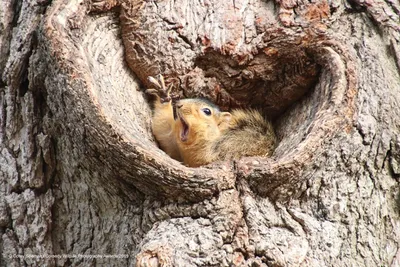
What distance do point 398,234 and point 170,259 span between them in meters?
1.13

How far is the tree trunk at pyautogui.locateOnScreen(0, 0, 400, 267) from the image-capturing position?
9.36ft

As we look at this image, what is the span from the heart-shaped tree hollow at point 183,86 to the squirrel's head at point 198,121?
6 centimetres

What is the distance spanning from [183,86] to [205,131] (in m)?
0.33

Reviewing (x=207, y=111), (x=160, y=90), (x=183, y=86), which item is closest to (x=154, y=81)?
(x=160, y=90)

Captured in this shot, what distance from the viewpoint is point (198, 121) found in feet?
13.3

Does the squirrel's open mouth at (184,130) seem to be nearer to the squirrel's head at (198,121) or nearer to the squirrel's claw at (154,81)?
the squirrel's head at (198,121)

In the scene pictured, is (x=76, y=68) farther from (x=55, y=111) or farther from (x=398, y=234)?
(x=398, y=234)

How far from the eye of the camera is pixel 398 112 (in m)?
3.35

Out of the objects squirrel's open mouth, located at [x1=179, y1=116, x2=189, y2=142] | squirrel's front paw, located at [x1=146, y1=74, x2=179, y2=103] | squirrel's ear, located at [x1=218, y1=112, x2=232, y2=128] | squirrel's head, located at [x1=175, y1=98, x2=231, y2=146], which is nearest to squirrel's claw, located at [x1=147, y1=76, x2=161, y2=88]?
squirrel's front paw, located at [x1=146, y1=74, x2=179, y2=103]

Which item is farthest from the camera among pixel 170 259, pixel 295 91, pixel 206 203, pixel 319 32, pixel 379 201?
pixel 295 91

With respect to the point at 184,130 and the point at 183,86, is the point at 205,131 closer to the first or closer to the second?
the point at 184,130

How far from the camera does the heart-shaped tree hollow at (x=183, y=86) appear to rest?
2.89 meters

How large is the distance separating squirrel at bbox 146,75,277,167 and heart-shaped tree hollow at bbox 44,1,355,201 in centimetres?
8

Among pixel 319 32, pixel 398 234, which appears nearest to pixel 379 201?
pixel 398 234
